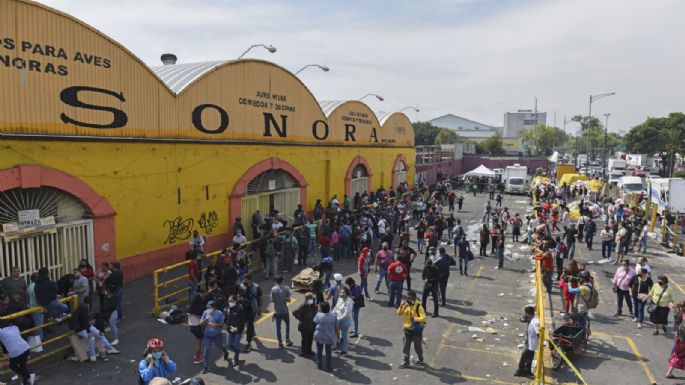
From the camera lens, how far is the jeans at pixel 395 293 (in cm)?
1391

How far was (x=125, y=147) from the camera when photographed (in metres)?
15.3

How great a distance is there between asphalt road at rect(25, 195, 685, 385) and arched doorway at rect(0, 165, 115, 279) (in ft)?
6.36

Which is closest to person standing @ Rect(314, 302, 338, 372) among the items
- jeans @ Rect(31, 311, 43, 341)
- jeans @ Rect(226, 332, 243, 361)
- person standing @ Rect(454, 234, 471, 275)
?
jeans @ Rect(226, 332, 243, 361)

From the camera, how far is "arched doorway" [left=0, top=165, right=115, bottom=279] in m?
12.1

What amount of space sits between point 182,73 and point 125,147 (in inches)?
229

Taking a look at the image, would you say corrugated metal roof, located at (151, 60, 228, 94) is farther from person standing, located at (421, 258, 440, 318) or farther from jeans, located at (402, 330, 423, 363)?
jeans, located at (402, 330, 423, 363)

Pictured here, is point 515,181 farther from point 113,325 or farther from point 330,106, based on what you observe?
point 113,325

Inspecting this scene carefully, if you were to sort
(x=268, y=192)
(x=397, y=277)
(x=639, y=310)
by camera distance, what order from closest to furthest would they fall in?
(x=639, y=310) → (x=397, y=277) → (x=268, y=192)

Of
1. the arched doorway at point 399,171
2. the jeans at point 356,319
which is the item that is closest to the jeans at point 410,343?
the jeans at point 356,319

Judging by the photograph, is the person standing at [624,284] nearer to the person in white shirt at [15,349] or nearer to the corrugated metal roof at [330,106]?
the person in white shirt at [15,349]

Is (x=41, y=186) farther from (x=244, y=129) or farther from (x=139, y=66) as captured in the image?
(x=244, y=129)

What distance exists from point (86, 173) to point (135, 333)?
511cm

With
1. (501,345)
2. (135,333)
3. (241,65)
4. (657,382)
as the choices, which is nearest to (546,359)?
(501,345)

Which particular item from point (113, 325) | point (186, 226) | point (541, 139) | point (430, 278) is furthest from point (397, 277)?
point (541, 139)
